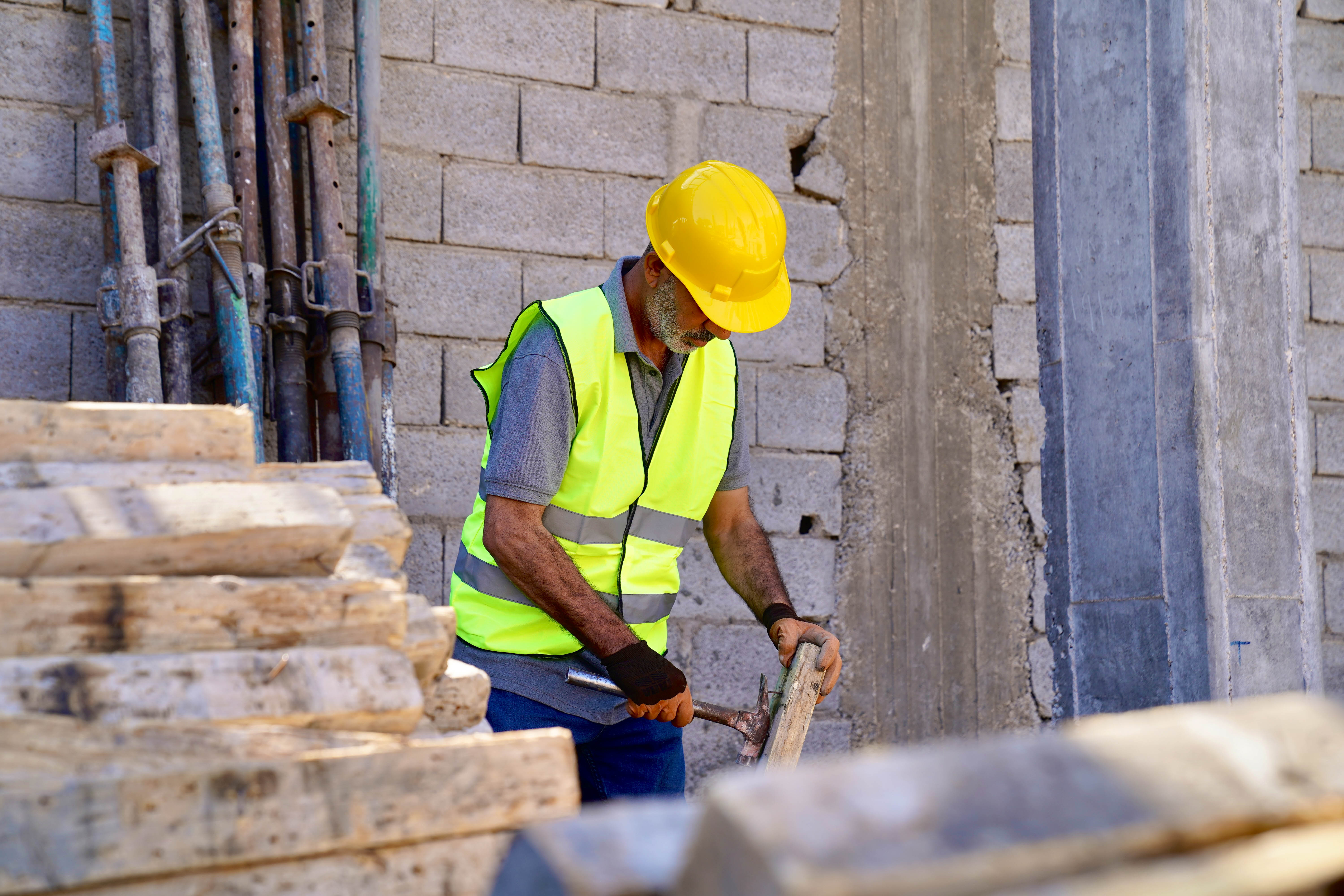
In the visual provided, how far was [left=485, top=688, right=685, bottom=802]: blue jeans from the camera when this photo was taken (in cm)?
300

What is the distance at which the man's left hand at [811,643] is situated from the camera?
10.2 feet

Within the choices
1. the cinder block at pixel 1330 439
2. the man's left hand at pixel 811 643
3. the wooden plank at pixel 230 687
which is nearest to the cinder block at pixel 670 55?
the man's left hand at pixel 811 643

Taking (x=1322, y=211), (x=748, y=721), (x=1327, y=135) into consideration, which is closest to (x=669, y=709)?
(x=748, y=721)

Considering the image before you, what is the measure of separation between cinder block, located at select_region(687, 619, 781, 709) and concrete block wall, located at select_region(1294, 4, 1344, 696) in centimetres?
253

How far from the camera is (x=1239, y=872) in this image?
92 cm

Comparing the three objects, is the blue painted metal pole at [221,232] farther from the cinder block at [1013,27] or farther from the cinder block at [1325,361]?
the cinder block at [1325,361]

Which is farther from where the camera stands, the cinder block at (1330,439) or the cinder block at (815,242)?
the cinder block at (1330,439)

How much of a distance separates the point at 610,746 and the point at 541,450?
762mm

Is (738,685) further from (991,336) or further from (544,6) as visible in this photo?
(544,6)

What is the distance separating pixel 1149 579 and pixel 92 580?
2.87 m

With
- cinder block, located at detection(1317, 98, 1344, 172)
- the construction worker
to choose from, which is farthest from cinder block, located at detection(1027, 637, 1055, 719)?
cinder block, located at detection(1317, 98, 1344, 172)

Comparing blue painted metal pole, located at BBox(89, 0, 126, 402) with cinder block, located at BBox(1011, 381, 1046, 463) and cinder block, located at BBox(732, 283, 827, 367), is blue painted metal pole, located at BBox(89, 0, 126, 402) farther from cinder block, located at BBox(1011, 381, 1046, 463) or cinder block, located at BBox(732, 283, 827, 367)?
cinder block, located at BBox(1011, 381, 1046, 463)

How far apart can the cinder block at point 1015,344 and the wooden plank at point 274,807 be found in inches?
157

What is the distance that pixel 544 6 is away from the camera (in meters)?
4.63
